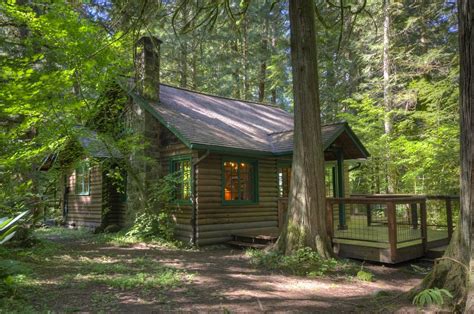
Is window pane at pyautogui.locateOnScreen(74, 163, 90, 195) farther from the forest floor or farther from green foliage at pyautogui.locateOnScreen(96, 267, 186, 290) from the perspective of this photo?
green foliage at pyautogui.locateOnScreen(96, 267, 186, 290)

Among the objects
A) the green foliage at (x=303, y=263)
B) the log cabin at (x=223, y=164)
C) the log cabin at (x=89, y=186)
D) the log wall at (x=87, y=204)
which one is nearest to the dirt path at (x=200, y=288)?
the green foliage at (x=303, y=263)

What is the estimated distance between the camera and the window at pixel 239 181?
472 inches

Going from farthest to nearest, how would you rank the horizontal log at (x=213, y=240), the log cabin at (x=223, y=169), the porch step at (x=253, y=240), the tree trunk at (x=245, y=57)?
1. the tree trunk at (x=245, y=57)
2. the horizontal log at (x=213, y=240)
3. the log cabin at (x=223, y=169)
4. the porch step at (x=253, y=240)

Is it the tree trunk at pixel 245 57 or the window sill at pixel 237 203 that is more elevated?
the tree trunk at pixel 245 57

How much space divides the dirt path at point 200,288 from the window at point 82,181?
6732mm

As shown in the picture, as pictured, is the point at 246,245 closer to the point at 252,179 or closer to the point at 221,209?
the point at 221,209

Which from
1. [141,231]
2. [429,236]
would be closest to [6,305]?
[141,231]

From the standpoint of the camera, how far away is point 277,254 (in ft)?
27.2

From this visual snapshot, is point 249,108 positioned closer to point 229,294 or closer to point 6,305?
point 229,294

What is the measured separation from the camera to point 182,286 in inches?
241

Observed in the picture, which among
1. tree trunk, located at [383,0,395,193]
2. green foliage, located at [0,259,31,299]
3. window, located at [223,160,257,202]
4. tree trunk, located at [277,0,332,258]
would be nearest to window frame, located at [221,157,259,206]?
window, located at [223,160,257,202]

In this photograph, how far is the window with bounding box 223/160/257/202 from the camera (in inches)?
472

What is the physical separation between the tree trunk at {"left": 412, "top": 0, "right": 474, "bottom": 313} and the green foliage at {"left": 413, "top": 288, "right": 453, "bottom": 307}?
13 cm

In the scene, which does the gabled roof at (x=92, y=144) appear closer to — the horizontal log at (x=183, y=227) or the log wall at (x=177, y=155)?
the log wall at (x=177, y=155)
